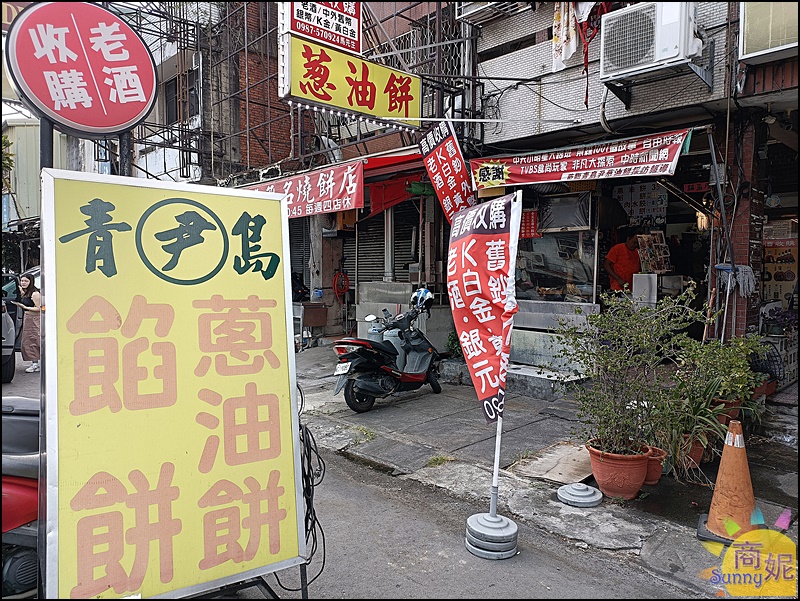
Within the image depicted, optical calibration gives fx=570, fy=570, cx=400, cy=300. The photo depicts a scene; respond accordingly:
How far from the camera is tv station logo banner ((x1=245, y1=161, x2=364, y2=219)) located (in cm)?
918

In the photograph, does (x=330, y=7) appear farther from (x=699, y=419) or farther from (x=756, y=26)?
(x=699, y=419)

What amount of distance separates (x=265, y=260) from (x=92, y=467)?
1337 millimetres

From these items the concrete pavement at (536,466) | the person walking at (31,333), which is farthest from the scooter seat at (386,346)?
the person walking at (31,333)

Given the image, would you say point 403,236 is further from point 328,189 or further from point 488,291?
point 488,291

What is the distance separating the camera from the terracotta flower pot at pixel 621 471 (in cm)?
471

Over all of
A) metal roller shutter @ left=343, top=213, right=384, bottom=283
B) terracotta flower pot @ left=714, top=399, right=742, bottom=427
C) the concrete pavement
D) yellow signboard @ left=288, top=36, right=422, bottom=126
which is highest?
yellow signboard @ left=288, top=36, right=422, bottom=126

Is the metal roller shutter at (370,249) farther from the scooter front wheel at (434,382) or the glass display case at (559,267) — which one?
the scooter front wheel at (434,382)

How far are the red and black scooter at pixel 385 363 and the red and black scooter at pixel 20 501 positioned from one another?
4.38 m

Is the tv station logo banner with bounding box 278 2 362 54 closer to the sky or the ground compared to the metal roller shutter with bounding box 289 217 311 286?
closer to the sky

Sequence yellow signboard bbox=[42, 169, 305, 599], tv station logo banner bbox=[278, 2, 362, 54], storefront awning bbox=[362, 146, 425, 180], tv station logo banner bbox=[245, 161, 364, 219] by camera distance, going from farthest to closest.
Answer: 1. tv station logo banner bbox=[245, 161, 364, 219]
2. storefront awning bbox=[362, 146, 425, 180]
3. tv station logo banner bbox=[278, 2, 362, 54]
4. yellow signboard bbox=[42, 169, 305, 599]

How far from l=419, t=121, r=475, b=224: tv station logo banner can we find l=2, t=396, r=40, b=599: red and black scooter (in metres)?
3.50

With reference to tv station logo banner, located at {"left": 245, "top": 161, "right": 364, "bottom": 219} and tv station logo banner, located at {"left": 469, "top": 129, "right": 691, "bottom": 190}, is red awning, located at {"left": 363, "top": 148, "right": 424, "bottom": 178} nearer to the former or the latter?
tv station logo banner, located at {"left": 245, "top": 161, "right": 364, "bottom": 219}

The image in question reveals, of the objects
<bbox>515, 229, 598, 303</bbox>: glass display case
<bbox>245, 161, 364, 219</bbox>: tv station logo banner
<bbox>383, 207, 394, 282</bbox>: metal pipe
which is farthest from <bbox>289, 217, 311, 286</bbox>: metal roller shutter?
<bbox>515, 229, 598, 303</bbox>: glass display case

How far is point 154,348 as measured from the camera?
2857mm
